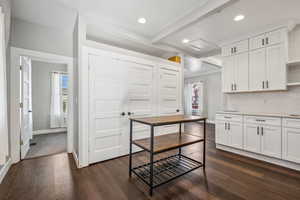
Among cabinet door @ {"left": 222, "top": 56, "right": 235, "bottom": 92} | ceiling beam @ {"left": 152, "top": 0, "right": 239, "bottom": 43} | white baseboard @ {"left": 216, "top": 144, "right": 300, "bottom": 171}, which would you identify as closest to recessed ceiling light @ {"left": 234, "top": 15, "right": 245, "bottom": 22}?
ceiling beam @ {"left": 152, "top": 0, "right": 239, "bottom": 43}

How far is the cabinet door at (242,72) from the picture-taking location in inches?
125

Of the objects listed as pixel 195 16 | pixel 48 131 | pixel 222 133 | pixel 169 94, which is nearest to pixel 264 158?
pixel 222 133

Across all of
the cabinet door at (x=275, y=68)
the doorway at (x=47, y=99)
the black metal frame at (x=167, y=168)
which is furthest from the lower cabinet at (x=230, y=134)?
the doorway at (x=47, y=99)

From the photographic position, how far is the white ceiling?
2199mm

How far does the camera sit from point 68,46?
311 cm

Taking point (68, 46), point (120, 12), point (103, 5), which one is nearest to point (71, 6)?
point (103, 5)

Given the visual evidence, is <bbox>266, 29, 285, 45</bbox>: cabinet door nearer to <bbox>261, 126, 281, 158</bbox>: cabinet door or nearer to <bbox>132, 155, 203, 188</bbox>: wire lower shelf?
<bbox>261, 126, 281, 158</bbox>: cabinet door

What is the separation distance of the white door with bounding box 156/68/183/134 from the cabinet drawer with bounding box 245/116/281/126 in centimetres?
167

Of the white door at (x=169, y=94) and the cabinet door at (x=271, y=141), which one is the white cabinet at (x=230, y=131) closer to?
the cabinet door at (x=271, y=141)

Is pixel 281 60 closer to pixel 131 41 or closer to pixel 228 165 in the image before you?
pixel 228 165

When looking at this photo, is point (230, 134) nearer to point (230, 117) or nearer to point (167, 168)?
point (230, 117)

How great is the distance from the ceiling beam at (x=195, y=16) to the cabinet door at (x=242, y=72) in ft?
5.23

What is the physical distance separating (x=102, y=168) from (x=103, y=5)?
282cm

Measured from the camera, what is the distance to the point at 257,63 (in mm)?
3010
